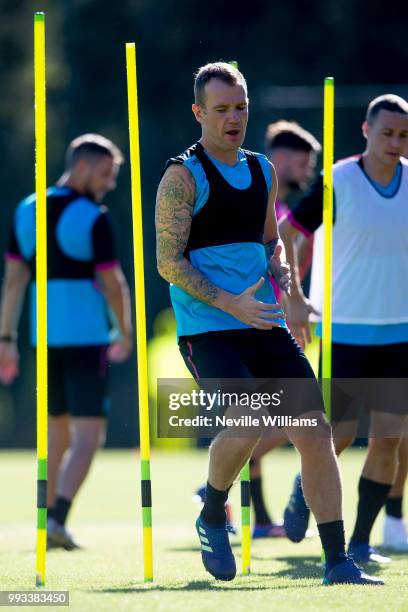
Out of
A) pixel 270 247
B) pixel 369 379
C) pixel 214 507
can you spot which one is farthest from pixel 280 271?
pixel 369 379

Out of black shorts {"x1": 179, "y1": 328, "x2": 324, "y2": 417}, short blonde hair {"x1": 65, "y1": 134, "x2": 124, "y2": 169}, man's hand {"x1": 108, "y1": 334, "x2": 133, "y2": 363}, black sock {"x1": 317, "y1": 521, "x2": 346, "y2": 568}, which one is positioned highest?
short blonde hair {"x1": 65, "y1": 134, "x2": 124, "y2": 169}

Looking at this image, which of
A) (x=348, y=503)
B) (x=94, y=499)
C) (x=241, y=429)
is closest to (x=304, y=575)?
(x=241, y=429)

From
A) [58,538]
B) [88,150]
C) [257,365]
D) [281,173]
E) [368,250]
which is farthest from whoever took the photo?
[281,173]

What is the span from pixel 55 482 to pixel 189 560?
5.46 feet

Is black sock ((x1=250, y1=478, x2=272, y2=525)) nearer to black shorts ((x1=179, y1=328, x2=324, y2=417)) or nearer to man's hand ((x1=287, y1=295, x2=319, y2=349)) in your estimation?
man's hand ((x1=287, y1=295, x2=319, y2=349))

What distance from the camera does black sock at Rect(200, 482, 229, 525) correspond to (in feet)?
18.6

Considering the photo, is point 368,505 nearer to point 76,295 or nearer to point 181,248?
point 181,248

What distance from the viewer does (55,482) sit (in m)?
8.40

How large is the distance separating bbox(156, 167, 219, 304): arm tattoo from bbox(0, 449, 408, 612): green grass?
1.12m

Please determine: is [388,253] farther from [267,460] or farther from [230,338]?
[267,460]

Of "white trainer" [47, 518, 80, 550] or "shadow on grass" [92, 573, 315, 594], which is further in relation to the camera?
"white trainer" [47, 518, 80, 550]

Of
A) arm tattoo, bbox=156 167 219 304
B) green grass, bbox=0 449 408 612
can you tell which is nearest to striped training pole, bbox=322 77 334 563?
green grass, bbox=0 449 408 612

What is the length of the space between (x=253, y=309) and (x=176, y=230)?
0.43 metres

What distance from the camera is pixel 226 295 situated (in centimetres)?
548
